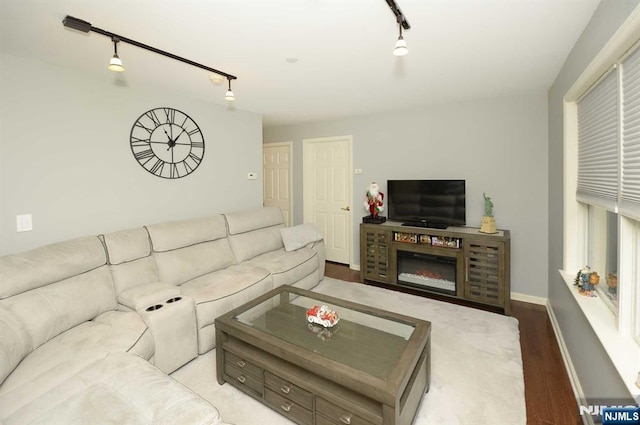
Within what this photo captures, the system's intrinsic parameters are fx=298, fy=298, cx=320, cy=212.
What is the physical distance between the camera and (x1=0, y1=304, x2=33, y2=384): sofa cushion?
149 centimetres

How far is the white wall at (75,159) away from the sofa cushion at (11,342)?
84 centimetres

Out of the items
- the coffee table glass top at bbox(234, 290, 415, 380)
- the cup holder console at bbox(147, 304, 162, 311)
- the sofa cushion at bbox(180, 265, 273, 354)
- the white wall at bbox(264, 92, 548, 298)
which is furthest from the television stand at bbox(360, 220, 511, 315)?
the cup holder console at bbox(147, 304, 162, 311)

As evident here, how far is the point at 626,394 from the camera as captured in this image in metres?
1.22

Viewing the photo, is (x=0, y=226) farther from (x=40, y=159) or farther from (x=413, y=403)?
(x=413, y=403)

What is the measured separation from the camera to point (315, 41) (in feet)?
6.66

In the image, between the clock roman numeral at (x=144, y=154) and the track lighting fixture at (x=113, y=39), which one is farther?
the clock roman numeral at (x=144, y=154)

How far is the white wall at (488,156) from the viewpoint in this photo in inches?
129

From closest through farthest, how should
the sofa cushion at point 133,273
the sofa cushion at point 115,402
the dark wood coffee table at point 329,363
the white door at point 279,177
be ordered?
the sofa cushion at point 115,402
the dark wood coffee table at point 329,363
the sofa cushion at point 133,273
the white door at point 279,177

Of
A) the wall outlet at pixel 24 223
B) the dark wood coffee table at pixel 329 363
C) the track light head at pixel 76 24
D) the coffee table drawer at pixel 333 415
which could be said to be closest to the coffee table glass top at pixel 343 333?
the dark wood coffee table at pixel 329 363

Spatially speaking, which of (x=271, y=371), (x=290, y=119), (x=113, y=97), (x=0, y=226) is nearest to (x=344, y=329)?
(x=271, y=371)

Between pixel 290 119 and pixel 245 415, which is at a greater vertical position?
pixel 290 119

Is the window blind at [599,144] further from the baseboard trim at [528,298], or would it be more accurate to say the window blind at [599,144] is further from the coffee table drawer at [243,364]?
the coffee table drawer at [243,364]

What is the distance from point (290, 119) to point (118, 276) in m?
3.26

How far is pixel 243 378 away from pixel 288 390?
1.31 ft
